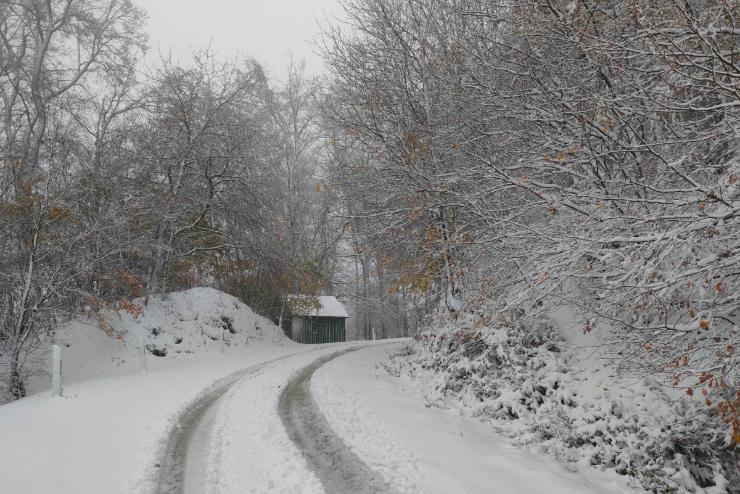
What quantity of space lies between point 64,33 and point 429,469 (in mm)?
22909

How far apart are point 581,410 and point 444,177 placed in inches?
203

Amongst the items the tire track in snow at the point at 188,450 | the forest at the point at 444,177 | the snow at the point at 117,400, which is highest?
the forest at the point at 444,177

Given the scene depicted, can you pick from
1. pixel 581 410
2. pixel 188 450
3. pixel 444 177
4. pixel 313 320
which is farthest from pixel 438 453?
pixel 313 320

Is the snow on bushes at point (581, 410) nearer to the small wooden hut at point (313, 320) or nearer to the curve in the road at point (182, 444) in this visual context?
the curve in the road at point (182, 444)

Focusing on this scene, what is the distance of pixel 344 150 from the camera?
48.1 feet

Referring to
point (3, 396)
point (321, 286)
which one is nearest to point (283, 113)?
point (321, 286)

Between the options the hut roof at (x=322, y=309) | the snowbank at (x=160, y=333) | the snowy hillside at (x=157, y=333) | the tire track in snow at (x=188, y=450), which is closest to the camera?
the tire track in snow at (x=188, y=450)

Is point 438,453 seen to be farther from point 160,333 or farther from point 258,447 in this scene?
point 160,333

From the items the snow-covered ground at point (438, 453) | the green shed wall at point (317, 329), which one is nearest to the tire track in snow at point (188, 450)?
the snow-covered ground at point (438, 453)

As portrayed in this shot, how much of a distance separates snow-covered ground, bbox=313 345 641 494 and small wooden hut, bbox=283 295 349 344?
17.6 metres

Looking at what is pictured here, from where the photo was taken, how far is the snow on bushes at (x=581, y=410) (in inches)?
233

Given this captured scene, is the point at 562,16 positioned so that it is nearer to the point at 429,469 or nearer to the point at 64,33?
the point at 429,469

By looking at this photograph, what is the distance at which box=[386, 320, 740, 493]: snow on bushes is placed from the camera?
19.4 ft

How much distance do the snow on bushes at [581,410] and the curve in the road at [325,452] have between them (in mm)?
2786
